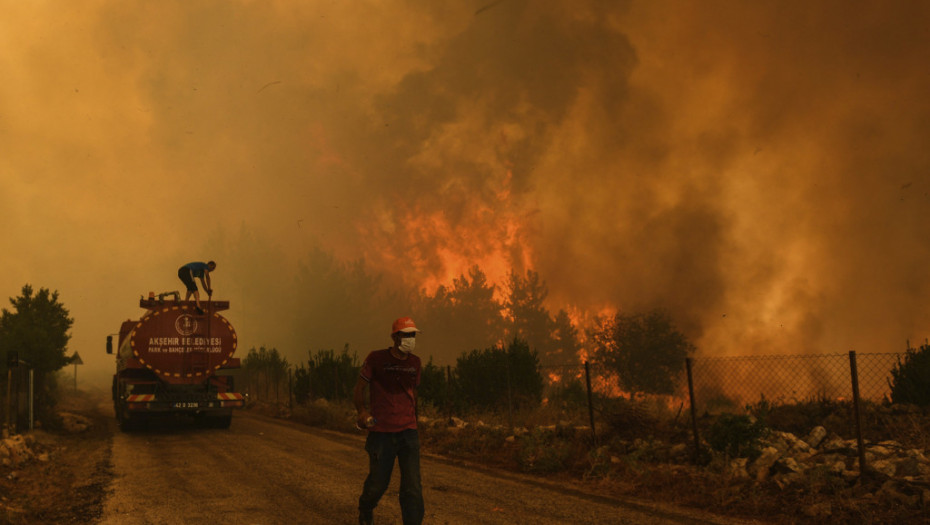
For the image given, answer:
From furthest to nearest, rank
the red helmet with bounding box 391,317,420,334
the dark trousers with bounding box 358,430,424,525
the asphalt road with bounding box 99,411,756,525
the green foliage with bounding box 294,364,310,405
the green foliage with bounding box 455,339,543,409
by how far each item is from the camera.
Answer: the green foliage with bounding box 294,364,310,405 → the green foliage with bounding box 455,339,543,409 → the asphalt road with bounding box 99,411,756,525 → the red helmet with bounding box 391,317,420,334 → the dark trousers with bounding box 358,430,424,525

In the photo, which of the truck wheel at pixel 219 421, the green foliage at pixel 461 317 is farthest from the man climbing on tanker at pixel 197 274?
the green foliage at pixel 461 317

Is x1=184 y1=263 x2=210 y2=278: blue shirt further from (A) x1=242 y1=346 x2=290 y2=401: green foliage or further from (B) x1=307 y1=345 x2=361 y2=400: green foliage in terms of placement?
(A) x1=242 y1=346 x2=290 y2=401: green foliage

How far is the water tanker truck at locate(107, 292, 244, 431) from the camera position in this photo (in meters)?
16.2

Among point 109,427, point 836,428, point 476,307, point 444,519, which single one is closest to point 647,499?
point 444,519

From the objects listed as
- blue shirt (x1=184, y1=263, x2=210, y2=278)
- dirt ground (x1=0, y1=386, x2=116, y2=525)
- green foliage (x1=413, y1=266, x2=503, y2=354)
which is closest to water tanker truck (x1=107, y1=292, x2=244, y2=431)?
blue shirt (x1=184, y1=263, x2=210, y2=278)

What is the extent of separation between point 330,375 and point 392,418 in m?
20.2

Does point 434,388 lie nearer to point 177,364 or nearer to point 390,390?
point 177,364

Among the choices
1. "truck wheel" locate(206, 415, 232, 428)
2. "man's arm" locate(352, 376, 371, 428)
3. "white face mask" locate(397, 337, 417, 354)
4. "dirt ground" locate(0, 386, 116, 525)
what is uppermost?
"white face mask" locate(397, 337, 417, 354)

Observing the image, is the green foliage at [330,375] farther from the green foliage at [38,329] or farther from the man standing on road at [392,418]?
the man standing on road at [392,418]

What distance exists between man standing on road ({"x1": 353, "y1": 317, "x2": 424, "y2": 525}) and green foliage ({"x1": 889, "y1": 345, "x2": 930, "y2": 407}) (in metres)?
11.6

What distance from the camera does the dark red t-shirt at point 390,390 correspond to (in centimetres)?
568

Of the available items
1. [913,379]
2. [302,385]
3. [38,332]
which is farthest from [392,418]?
[38,332]

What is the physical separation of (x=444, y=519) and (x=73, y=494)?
5.56 metres

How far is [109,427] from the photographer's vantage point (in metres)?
18.8
